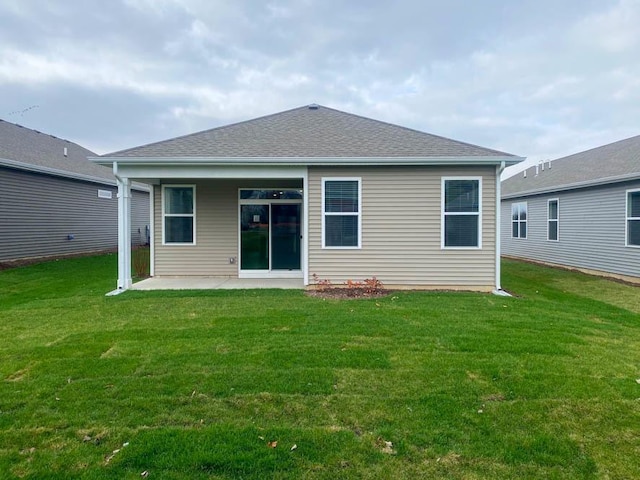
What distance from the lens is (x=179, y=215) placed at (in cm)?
1033

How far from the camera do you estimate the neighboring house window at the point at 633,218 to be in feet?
34.6

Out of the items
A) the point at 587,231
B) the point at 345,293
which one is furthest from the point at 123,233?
the point at 587,231

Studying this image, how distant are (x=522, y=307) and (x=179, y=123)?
74.2ft

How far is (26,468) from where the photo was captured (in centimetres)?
242

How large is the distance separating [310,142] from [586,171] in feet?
33.7

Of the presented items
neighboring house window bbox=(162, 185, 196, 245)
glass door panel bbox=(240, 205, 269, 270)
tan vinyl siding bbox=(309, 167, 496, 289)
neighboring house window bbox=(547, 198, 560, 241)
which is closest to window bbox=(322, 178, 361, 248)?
tan vinyl siding bbox=(309, 167, 496, 289)

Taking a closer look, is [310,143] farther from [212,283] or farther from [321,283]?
[212,283]

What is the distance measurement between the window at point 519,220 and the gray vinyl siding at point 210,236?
11673mm

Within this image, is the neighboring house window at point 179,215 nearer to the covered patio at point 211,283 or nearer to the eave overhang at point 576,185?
the covered patio at point 211,283

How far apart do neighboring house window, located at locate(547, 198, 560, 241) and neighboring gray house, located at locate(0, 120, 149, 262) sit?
58.8 ft

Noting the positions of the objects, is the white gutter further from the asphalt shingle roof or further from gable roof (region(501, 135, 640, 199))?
gable roof (region(501, 135, 640, 199))

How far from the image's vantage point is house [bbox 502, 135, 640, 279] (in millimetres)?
10953

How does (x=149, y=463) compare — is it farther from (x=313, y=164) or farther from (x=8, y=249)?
Result: (x=8, y=249)

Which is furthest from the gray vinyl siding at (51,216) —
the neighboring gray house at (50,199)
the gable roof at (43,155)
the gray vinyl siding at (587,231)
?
the gray vinyl siding at (587,231)
